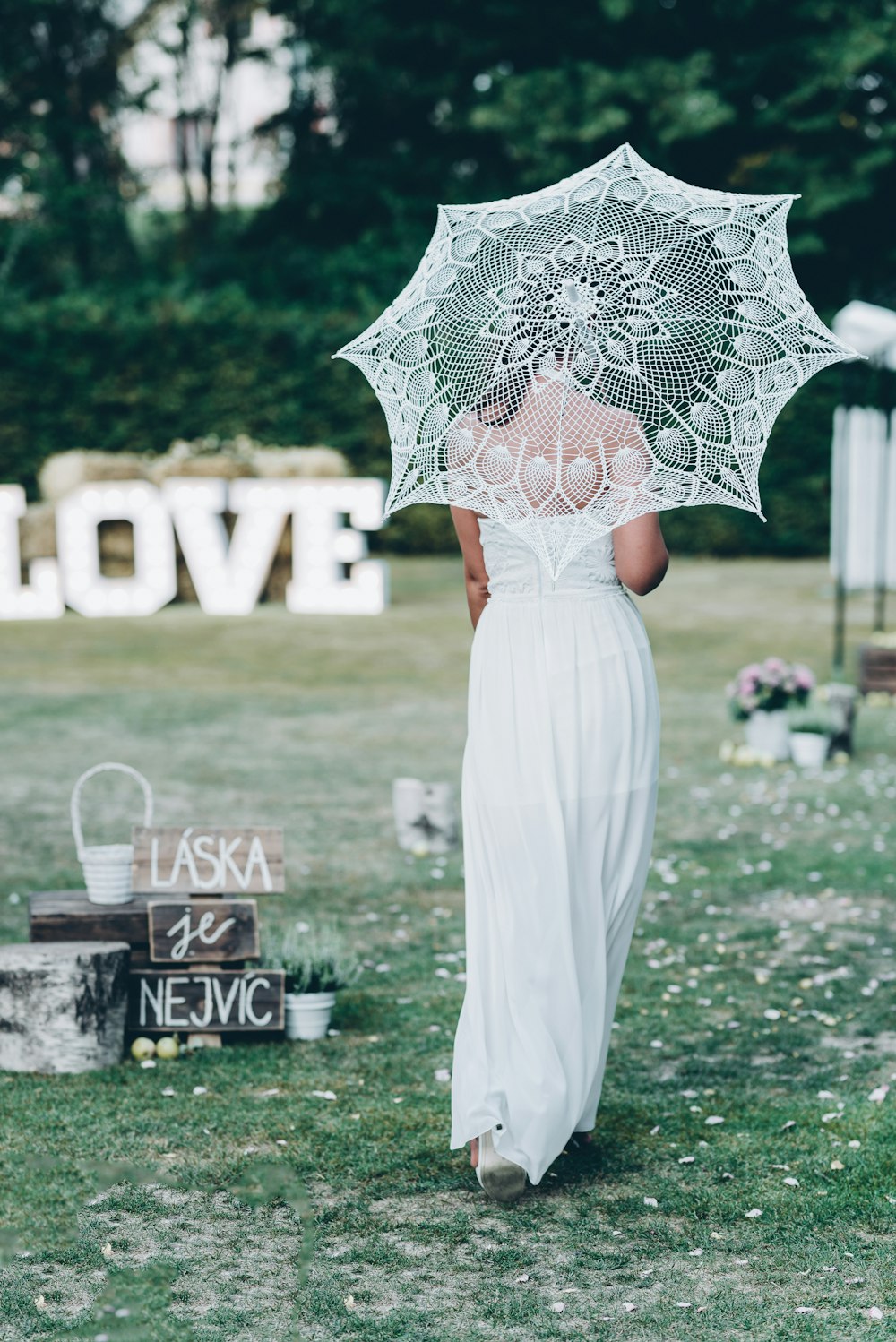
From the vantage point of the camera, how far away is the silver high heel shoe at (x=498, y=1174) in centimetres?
364

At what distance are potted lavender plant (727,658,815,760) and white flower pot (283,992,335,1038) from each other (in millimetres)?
4996

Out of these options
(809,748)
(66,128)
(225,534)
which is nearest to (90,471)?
(225,534)

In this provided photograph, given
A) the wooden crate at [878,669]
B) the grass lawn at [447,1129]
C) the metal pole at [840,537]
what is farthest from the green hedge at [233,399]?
the grass lawn at [447,1129]

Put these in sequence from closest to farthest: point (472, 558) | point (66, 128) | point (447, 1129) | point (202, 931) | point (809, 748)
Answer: point (472, 558) → point (447, 1129) → point (202, 931) → point (809, 748) → point (66, 128)

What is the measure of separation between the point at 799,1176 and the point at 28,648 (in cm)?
1137

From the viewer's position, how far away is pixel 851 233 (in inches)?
965

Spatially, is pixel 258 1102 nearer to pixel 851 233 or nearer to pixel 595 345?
pixel 595 345

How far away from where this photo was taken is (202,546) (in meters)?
16.4

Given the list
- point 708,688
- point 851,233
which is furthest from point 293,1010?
point 851,233

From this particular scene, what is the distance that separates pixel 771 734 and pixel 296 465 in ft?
32.1

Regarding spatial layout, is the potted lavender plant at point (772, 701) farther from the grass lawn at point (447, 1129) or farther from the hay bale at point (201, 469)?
the hay bale at point (201, 469)

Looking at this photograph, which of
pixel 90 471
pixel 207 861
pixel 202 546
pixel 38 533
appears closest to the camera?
pixel 207 861

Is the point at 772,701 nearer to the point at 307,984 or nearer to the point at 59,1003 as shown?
the point at 307,984

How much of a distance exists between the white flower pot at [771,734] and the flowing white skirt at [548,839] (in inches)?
221
